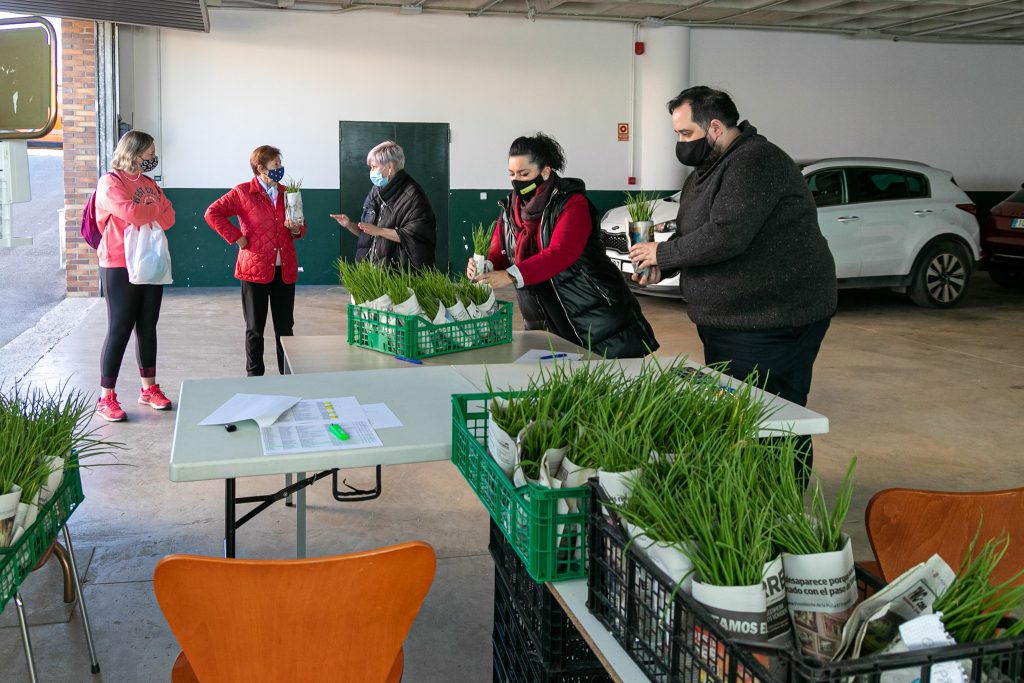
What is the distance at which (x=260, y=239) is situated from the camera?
569 cm

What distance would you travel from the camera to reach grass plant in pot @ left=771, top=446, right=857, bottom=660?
1290 mm

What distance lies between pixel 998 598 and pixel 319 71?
36.8 ft

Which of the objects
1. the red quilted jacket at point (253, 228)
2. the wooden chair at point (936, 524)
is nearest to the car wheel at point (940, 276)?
the red quilted jacket at point (253, 228)

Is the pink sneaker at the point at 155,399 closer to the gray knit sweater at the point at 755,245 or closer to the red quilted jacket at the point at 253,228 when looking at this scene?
the red quilted jacket at the point at 253,228

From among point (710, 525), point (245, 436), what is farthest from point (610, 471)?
point (245, 436)

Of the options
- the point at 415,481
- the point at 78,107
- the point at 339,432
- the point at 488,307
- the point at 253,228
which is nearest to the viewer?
the point at 339,432

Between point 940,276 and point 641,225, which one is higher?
point 641,225

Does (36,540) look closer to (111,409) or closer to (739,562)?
(739,562)

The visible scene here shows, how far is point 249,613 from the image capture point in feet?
5.48

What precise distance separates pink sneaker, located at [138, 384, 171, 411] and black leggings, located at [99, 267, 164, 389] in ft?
0.97

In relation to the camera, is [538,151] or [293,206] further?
[293,206]

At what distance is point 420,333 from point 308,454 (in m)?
1.42

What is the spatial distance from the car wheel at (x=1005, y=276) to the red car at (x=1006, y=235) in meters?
0.17

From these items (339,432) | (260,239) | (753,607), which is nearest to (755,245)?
(339,432)
